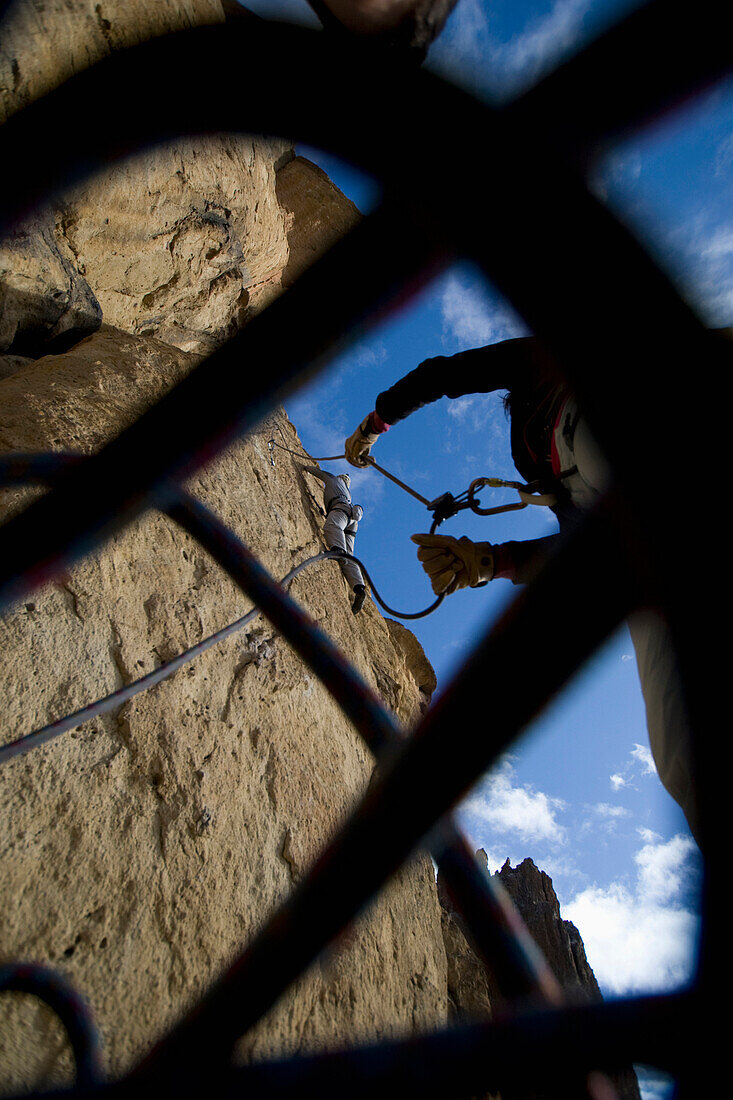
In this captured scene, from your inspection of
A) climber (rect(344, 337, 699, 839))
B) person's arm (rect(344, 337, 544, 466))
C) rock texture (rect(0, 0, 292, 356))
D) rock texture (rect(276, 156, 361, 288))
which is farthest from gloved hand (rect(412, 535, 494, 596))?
rock texture (rect(276, 156, 361, 288))

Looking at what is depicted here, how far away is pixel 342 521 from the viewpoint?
14.1 ft

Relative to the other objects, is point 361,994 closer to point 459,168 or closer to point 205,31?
point 459,168

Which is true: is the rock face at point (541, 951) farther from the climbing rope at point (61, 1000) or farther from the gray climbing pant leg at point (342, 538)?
the gray climbing pant leg at point (342, 538)

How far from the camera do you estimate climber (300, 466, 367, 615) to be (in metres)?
3.75

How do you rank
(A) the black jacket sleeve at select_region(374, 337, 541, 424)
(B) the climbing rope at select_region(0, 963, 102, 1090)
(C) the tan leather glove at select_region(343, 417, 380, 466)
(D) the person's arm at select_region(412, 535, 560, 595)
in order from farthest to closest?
(C) the tan leather glove at select_region(343, 417, 380, 466), (D) the person's arm at select_region(412, 535, 560, 595), (A) the black jacket sleeve at select_region(374, 337, 541, 424), (B) the climbing rope at select_region(0, 963, 102, 1090)

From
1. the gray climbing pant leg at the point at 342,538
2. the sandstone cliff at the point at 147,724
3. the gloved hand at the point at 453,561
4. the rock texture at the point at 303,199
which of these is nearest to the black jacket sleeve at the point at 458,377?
the gloved hand at the point at 453,561

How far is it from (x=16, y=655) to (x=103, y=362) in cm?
197

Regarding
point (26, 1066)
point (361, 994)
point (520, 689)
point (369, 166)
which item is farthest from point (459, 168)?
point (361, 994)

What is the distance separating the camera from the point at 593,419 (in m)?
0.31

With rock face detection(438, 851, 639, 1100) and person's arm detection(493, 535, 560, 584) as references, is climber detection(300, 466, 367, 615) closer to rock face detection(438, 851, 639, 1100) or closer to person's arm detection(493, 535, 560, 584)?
person's arm detection(493, 535, 560, 584)

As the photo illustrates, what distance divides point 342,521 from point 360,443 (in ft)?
5.70

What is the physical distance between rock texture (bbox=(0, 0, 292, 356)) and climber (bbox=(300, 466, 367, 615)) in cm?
177

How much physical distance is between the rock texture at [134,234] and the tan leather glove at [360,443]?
2.44ft

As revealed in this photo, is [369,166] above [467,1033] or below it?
above
